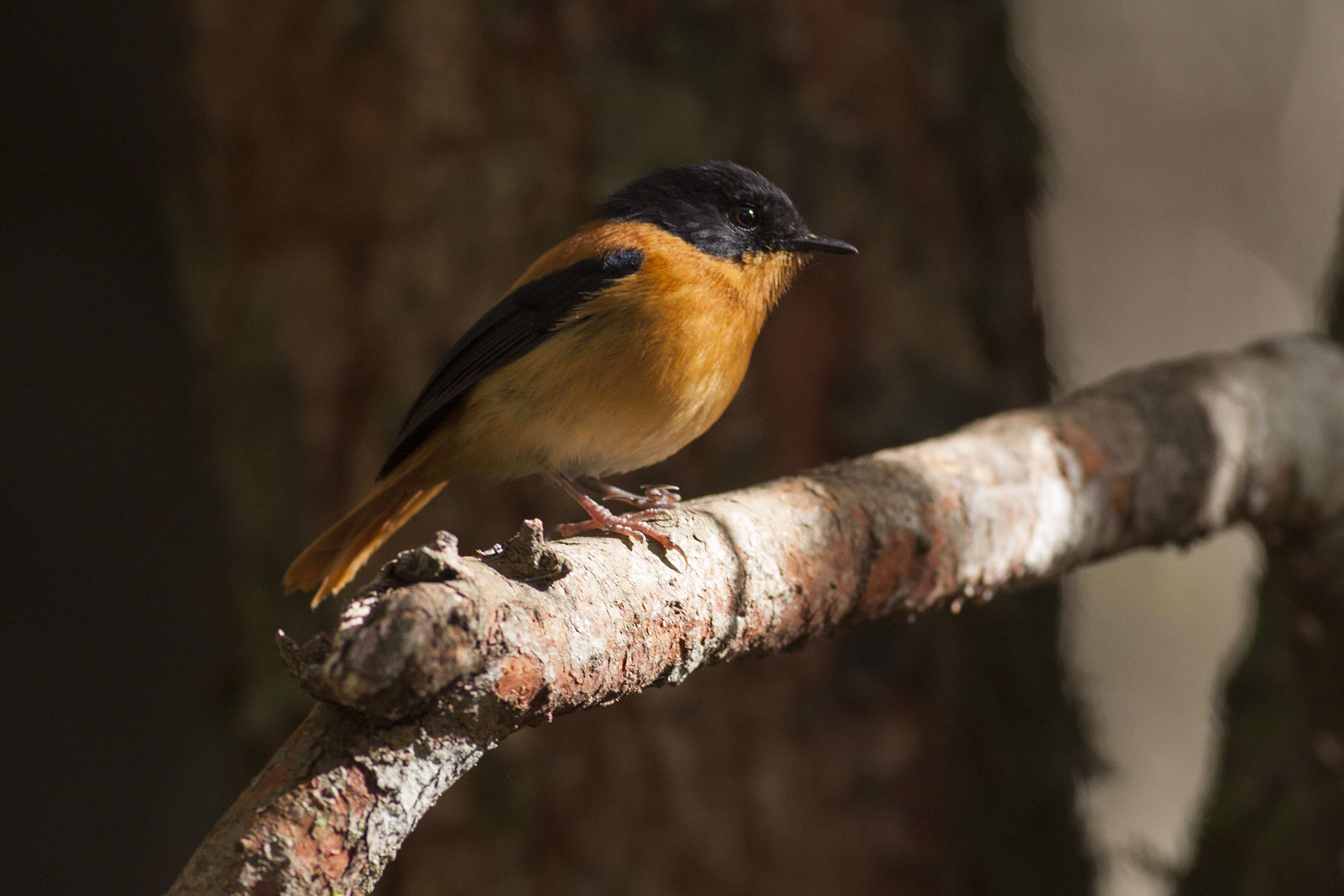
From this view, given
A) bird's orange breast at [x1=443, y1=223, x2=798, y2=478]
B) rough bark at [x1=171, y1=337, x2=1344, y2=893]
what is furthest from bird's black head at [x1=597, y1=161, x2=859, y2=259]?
rough bark at [x1=171, y1=337, x2=1344, y2=893]

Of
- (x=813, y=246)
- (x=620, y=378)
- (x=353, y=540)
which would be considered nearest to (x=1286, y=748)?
(x=813, y=246)

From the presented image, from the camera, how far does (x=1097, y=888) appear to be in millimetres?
3996

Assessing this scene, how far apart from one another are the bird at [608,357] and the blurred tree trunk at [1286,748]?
2155mm

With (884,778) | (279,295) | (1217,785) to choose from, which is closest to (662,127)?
(279,295)

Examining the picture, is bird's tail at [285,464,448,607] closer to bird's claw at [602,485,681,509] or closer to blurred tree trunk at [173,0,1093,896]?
bird's claw at [602,485,681,509]

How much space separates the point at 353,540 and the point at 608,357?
0.99 m

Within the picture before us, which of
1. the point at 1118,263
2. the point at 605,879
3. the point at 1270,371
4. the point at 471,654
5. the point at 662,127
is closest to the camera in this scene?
the point at 471,654

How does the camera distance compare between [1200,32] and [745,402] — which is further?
[1200,32]

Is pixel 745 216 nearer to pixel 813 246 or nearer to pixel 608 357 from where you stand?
pixel 813 246

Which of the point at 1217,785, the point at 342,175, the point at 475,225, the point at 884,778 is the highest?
the point at 342,175

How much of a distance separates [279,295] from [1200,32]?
10.4 meters

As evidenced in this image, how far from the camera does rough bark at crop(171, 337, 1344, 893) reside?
49.3 inches

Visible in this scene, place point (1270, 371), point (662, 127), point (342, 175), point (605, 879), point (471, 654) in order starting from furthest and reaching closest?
point (342, 175) < point (662, 127) < point (605, 879) < point (1270, 371) < point (471, 654)

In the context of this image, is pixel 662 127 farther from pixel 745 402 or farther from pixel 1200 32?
pixel 1200 32
